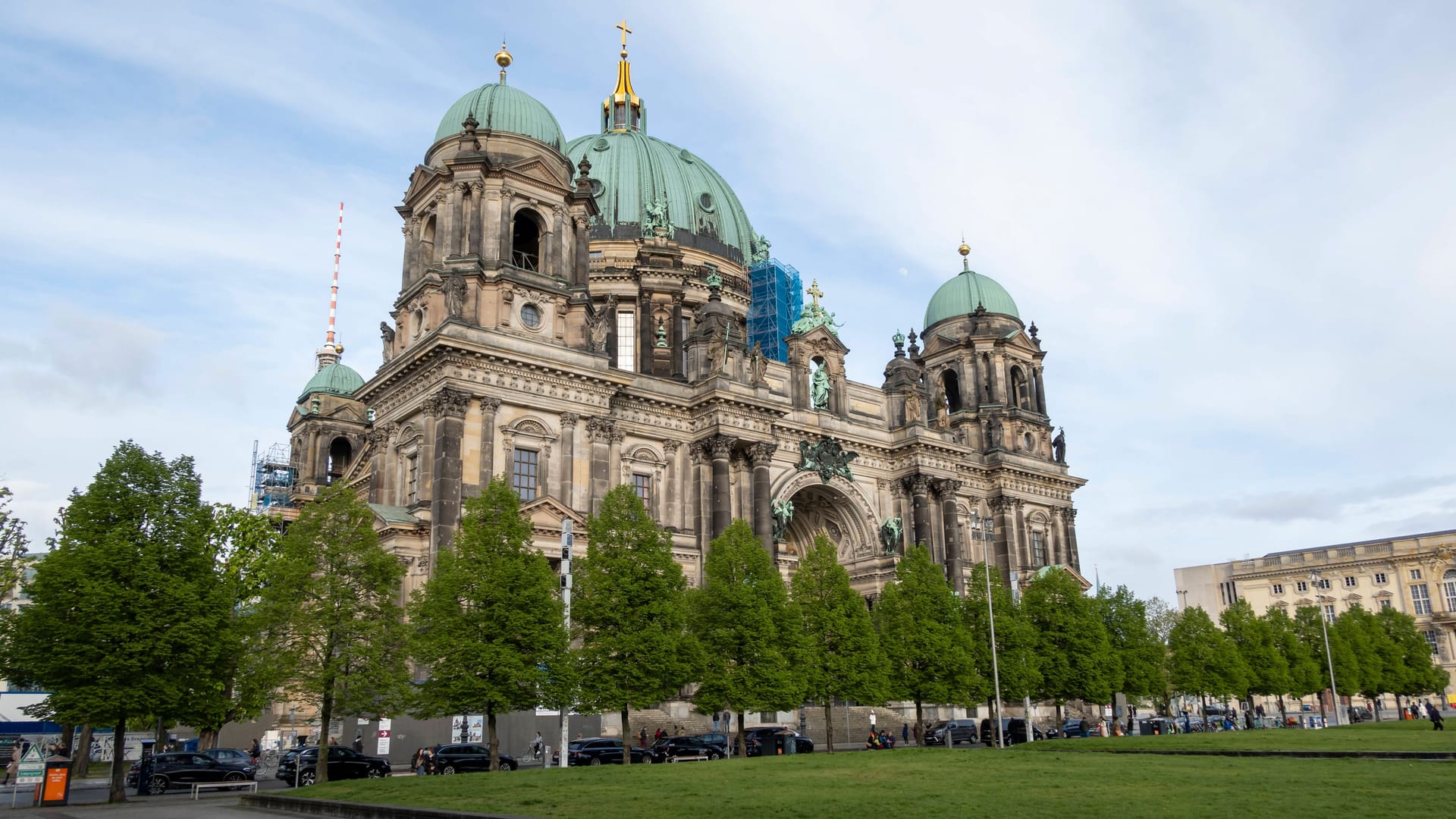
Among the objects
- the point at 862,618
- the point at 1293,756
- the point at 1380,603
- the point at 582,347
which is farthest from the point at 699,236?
the point at 1380,603

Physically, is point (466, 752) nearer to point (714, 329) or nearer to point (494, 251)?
point (494, 251)

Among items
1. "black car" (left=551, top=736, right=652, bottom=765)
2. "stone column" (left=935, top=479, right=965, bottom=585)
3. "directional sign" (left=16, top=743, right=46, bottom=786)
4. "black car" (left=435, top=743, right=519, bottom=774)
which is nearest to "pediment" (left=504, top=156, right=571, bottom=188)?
"black car" (left=551, top=736, right=652, bottom=765)

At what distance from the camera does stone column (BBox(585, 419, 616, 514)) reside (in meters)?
51.6

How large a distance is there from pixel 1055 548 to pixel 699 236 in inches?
1248

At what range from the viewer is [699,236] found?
75188 mm

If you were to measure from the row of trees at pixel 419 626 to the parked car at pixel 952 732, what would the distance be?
4666mm

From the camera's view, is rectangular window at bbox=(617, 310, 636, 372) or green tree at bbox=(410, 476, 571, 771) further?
rectangular window at bbox=(617, 310, 636, 372)

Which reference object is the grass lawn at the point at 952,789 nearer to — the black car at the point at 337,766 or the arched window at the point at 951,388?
the black car at the point at 337,766

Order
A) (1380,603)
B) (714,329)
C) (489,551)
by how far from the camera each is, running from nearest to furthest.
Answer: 1. (489,551)
2. (714,329)
3. (1380,603)

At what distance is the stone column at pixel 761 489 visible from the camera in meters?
57.9

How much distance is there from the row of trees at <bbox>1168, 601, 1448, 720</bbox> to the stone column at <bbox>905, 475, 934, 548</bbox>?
1787cm

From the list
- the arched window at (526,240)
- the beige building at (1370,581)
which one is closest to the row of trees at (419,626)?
the arched window at (526,240)

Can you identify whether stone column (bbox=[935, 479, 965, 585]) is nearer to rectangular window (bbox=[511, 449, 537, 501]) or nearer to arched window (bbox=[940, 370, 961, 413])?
arched window (bbox=[940, 370, 961, 413])

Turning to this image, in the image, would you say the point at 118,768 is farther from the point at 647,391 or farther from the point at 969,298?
the point at 969,298
